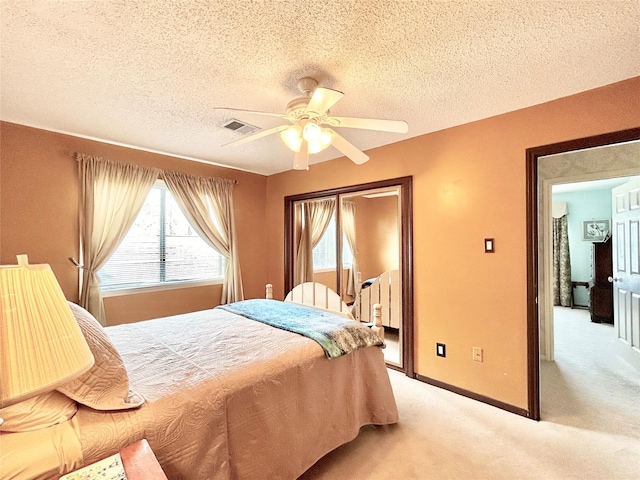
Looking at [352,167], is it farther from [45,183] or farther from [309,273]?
[45,183]

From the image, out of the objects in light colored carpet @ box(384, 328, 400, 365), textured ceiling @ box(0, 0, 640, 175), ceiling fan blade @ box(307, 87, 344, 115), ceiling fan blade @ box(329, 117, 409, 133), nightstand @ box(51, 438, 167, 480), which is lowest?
light colored carpet @ box(384, 328, 400, 365)

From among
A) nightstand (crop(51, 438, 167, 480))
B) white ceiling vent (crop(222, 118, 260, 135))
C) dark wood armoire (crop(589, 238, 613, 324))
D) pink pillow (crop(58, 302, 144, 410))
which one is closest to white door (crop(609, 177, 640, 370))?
dark wood armoire (crop(589, 238, 613, 324))

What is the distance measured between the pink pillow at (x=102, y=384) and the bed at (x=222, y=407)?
3 cm

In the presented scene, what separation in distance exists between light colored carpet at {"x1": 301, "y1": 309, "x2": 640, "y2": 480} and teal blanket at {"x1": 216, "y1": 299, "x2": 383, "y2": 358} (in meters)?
0.66

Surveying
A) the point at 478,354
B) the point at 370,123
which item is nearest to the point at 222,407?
the point at 370,123

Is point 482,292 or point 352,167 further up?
point 352,167

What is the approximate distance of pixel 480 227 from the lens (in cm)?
254

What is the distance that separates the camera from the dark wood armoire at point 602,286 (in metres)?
4.82

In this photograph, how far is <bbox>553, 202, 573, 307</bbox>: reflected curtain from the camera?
20.3ft

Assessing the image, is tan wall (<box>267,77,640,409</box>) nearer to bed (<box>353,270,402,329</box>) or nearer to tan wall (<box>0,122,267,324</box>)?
bed (<box>353,270,402,329</box>)

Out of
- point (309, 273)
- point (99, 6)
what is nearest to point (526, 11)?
point (99, 6)

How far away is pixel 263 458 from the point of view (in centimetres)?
149

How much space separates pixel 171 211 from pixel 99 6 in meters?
2.51

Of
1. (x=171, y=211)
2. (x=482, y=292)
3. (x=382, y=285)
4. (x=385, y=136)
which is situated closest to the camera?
(x=482, y=292)
